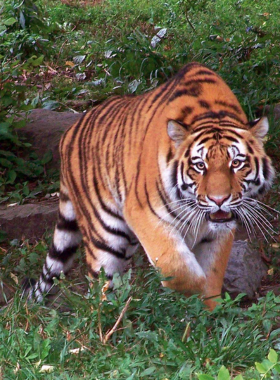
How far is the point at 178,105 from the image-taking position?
13.4 feet

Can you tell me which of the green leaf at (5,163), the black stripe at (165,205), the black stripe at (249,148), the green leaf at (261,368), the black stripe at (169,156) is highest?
the green leaf at (261,368)

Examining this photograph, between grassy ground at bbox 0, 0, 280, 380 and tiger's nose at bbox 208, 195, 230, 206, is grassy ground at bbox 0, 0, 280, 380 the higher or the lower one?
the lower one

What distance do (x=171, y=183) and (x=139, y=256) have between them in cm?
142

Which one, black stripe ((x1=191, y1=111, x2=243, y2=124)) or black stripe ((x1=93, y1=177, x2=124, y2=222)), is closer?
black stripe ((x1=191, y1=111, x2=243, y2=124))

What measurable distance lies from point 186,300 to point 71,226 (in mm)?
1525

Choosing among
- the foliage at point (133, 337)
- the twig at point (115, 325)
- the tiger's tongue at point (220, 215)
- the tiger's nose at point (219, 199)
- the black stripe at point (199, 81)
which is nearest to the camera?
the foliage at point (133, 337)

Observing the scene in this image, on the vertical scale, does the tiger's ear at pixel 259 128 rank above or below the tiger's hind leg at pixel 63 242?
above

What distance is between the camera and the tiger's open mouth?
12.3ft

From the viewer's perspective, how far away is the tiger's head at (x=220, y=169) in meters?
3.68

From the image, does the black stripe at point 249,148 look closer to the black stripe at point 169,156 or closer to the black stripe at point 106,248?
the black stripe at point 169,156

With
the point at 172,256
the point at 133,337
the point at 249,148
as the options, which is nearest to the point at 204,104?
the point at 249,148

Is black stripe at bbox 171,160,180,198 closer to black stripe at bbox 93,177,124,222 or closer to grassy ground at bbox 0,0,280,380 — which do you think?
grassy ground at bbox 0,0,280,380

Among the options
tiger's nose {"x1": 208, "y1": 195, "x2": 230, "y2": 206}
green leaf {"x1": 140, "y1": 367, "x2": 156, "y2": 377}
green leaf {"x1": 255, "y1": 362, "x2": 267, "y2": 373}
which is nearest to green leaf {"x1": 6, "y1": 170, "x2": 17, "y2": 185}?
tiger's nose {"x1": 208, "y1": 195, "x2": 230, "y2": 206}

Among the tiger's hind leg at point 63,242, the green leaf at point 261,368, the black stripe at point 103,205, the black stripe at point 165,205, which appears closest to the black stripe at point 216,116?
the black stripe at point 165,205
